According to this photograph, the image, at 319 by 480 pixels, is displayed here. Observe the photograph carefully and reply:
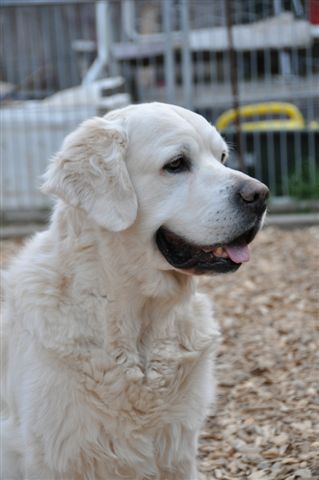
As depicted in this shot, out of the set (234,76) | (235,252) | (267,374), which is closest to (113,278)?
(235,252)

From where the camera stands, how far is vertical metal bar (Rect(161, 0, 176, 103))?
9133 millimetres

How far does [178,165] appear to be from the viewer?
317 centimetres

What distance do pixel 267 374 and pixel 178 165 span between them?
1.96 meters

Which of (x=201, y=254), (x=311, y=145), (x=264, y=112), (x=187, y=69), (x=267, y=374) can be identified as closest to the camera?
(x=201, y=254)

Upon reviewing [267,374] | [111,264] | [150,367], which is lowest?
[267,374]

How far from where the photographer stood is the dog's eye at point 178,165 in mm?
3158

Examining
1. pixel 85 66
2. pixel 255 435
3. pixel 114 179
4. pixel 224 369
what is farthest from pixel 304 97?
pixel 114 179

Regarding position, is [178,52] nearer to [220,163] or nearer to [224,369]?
[224,369]

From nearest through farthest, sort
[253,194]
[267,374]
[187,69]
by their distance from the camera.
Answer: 1. [253,194]
2. [267,374]
3. [187,69]

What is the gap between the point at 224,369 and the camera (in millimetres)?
4891

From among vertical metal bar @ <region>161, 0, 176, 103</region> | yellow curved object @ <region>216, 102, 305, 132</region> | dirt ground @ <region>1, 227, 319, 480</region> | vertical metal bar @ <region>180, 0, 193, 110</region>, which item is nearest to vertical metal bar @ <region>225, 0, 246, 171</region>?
vertical metal bar @ <region>180, 0, 193, 110</region>

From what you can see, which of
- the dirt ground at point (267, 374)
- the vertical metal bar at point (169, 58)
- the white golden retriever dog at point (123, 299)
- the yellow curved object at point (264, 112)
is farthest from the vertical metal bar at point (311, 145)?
the white golden retriever dog at point (123, 299)

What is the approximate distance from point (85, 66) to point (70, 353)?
8077mm

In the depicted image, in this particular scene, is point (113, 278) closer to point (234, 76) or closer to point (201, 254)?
point (201, 254)
